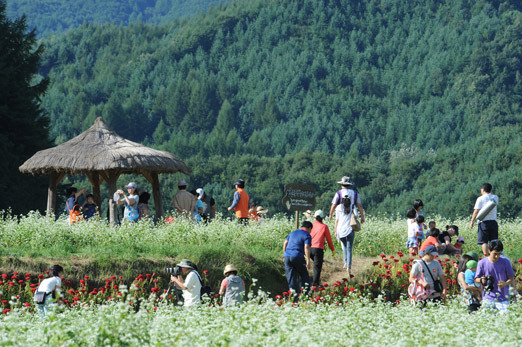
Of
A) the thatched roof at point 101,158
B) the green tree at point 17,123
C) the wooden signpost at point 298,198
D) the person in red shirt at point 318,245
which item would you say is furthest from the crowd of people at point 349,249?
the green tree at point 17,123

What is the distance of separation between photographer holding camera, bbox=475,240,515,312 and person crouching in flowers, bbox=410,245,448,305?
858mm

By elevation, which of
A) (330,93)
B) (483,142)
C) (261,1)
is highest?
(261,1)

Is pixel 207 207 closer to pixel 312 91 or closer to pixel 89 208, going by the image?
pixel 89 208

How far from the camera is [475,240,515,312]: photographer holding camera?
34.3ft

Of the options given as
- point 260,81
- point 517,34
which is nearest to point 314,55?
point 260,81

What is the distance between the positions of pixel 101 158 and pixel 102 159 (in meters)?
0.05

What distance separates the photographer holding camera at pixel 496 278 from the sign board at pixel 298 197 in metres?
5.51

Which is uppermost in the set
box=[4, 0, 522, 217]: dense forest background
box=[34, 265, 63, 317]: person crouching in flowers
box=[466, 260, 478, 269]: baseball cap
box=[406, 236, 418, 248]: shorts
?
box=[4, 0, 522, 217]: dense forest background

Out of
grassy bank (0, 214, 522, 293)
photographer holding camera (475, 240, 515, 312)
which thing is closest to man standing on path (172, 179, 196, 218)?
grassy bank (0, 214, 522, 293)

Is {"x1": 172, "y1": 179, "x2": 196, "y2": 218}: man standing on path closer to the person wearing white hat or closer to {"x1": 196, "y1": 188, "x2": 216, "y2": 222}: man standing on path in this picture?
{"x1": 196, "y1": 188, "x2": 216, "y2": 222}: man standing on path

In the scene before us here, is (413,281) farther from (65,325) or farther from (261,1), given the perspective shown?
(261,1)

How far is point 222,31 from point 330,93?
2969 cm

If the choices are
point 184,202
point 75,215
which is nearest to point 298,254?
point 184,202

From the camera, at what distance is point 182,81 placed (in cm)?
14312
